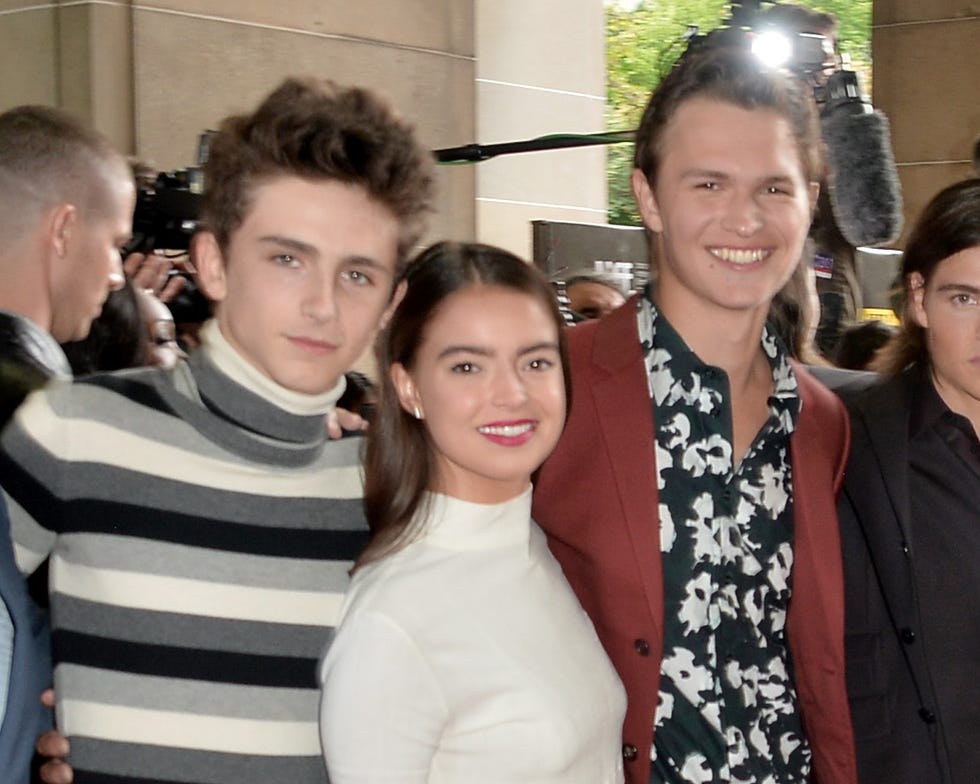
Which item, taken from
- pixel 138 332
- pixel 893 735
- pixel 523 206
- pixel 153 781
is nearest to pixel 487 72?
pixel 523 206

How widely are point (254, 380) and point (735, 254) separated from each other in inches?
29.7

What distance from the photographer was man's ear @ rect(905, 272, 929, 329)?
241cm

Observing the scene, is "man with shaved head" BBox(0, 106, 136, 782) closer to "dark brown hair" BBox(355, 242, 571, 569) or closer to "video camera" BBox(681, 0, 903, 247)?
"dark brown hair" BBox(355, 242, 571, 569)

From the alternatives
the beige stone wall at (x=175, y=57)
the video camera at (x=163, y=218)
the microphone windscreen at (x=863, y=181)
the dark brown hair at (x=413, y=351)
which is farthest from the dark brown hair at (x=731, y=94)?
the beige stone wall at (x=175, y=57)

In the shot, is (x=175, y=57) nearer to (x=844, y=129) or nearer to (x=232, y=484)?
(x=844, y=129)

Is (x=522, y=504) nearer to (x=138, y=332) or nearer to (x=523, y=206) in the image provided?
(x=138, y=332)

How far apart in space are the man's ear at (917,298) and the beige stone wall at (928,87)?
467 cm

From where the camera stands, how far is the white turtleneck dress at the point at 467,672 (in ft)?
5.43

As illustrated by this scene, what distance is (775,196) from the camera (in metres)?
2.16

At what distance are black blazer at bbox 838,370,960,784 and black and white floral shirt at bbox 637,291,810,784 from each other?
8.2 inches

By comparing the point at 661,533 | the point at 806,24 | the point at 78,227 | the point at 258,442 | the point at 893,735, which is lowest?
the point at 893,735

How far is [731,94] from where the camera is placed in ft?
7.15

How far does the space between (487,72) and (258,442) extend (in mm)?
6218

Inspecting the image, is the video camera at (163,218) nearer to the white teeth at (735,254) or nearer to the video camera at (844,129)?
the video camera at (844,129)
